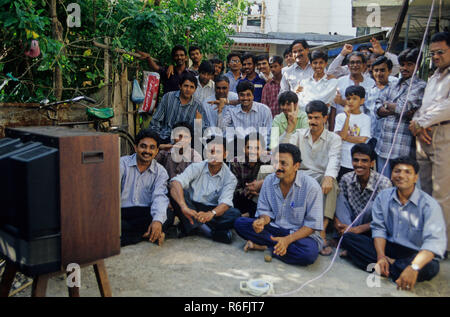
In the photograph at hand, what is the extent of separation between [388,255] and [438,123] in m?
1.41

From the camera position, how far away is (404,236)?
3510 mm

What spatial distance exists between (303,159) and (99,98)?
307 cm

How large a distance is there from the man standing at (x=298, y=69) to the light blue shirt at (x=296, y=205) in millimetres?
2417

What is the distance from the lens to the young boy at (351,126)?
4.62m

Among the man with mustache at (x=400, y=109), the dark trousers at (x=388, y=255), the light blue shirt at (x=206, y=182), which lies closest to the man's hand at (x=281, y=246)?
the dark trousers at (x=388, y=255)

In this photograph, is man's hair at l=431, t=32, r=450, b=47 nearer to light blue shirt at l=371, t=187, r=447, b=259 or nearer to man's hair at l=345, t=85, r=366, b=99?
man's hair at l=345, t=85, r=366, b=99

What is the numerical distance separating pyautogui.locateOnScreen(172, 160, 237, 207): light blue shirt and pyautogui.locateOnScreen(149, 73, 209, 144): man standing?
1098mm

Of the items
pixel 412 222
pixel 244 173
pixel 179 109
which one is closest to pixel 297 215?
pixel 412 222

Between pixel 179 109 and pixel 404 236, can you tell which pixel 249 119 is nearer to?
pixel 179 109

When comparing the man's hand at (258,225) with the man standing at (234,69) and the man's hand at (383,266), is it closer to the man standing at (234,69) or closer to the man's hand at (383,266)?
the man's hand at (383,266)

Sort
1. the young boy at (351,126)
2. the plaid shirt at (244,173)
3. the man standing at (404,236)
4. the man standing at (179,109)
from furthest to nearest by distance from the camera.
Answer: the man standing at (179,109), the plaid shirt at (244,173), the young boy at (351,126), the man standing at (404,236)

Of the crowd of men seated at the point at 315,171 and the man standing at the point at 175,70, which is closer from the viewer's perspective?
the crowd of men seated at the point at 315,171

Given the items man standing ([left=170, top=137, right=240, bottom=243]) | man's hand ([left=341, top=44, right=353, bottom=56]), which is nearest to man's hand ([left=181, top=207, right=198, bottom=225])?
man standing ([left=170, top=137, right=240, bottom=243])

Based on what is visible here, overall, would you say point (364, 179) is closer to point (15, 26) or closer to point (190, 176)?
point (190, 176)
